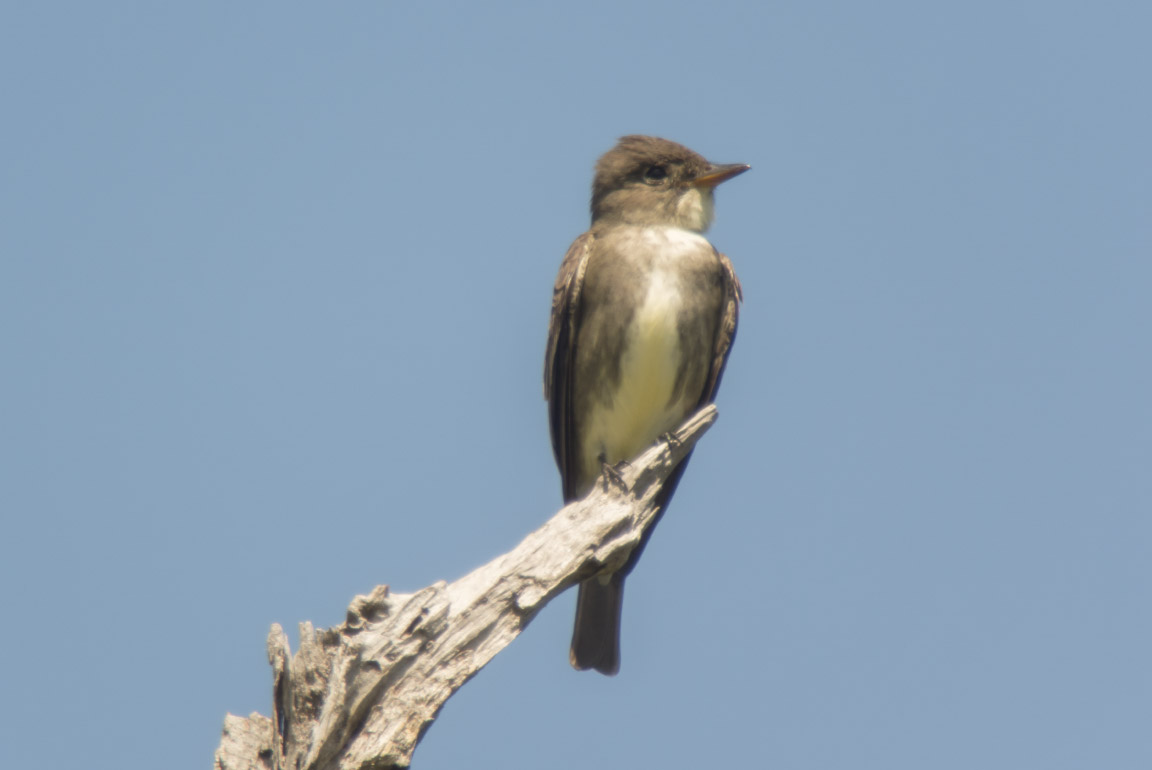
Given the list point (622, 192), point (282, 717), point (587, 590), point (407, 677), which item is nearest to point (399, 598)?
point (407, 677)

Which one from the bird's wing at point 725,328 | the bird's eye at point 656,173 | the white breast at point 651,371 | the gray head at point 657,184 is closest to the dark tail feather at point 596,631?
the white breast at point 651,371

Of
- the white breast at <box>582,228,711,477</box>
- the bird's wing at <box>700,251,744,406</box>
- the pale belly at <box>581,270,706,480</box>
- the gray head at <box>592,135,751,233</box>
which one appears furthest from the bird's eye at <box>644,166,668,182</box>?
the pale belly at <box>581,270,706,480</box>

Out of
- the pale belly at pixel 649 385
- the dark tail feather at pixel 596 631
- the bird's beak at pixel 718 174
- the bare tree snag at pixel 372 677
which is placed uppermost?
the bird's beak at pixel 718 174

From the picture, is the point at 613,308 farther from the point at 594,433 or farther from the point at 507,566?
the point at 507,566

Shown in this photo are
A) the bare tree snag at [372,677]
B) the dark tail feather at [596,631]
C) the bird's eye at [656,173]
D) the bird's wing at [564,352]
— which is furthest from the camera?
the bird's eye at [656,173]

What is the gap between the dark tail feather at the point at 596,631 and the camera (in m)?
7.89

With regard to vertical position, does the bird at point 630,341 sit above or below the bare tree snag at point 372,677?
above

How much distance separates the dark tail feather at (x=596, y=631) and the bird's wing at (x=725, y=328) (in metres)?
1.33

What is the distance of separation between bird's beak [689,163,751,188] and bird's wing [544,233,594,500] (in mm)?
830

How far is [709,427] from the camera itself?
711 cm

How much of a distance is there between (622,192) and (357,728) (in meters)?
4.78

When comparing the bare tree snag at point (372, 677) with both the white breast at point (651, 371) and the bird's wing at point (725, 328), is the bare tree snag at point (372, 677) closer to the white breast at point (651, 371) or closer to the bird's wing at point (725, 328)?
the white breast at point (651, 371)

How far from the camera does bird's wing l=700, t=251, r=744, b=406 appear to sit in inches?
323

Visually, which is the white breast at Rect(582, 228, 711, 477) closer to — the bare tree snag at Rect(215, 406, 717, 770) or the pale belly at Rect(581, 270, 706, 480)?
the pale belly at Rect(581, 270, 706, 480)
